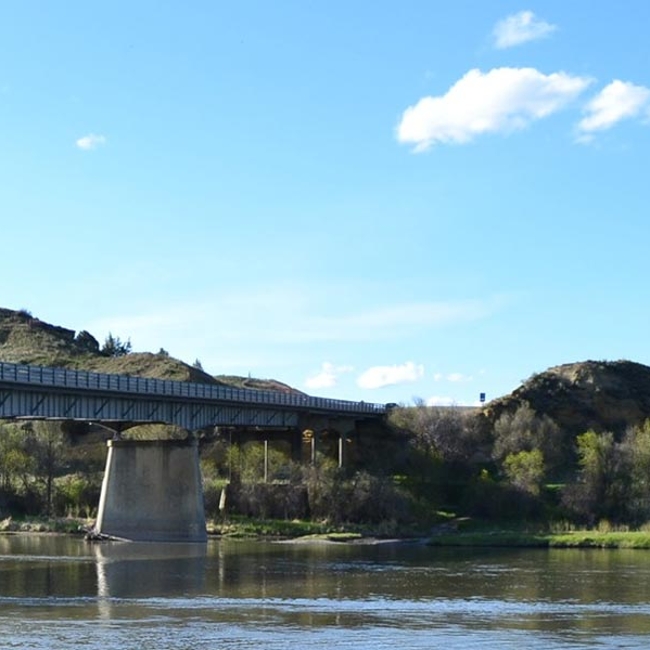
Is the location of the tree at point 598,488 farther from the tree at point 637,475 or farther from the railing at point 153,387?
the railing at point 153,387

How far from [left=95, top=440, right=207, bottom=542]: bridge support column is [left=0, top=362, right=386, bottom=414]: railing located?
189 inches

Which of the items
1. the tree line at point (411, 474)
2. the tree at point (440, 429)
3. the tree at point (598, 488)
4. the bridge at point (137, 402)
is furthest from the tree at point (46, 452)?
the tree at point (598, 488)

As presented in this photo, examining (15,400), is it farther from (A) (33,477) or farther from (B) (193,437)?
(A) (33,477)

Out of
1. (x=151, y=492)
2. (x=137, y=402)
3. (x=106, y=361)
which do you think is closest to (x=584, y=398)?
(x=151, y=492)

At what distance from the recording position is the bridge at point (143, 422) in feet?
286

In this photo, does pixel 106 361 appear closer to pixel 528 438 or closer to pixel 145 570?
pixel 528 438

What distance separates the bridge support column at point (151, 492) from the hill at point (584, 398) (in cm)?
4504

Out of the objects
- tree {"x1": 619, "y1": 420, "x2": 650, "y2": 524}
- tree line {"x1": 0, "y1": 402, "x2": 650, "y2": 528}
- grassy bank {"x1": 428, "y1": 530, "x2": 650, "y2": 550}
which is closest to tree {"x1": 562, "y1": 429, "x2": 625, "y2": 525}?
tree line {"x1": 0, "y1": 402, "x2": 650, "y2": 528}

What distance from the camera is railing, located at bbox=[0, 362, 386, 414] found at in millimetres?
82062

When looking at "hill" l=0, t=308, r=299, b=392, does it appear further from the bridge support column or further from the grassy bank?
the grassy bank

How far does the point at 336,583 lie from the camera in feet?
216

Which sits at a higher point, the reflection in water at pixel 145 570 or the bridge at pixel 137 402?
the bridge at pixel 137 402

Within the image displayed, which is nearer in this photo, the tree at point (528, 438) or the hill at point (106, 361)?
the tree at point (528, 438)

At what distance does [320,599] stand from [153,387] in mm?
42505
